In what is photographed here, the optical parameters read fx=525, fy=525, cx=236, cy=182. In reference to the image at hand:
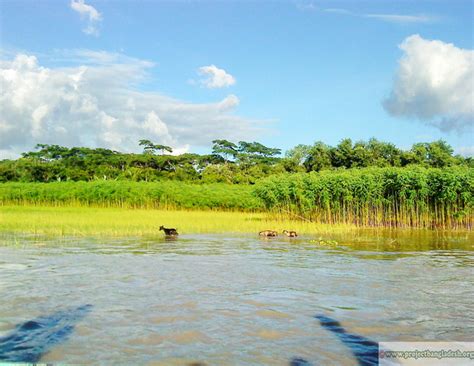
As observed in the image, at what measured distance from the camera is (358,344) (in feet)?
19.3

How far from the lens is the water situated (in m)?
5.75

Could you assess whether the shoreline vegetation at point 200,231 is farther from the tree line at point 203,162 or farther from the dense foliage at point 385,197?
the tree line at point 203,162

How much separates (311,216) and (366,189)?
3.27 metres

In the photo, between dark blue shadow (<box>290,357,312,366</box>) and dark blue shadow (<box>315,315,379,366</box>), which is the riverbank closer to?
dark blue shadow (<box>315,315,379,366</box>)

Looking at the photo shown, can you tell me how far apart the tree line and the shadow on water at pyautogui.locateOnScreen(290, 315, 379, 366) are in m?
40.2

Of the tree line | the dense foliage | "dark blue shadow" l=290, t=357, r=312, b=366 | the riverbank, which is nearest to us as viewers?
"dark blue shadow" l=290, t=357, r=312, b=366

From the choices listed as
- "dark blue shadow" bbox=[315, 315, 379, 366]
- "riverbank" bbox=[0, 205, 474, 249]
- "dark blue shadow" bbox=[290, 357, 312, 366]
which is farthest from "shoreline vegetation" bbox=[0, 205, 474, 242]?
"dark blue shadow" bbox=[290, 357, 312, 366]

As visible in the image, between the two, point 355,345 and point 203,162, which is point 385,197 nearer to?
point 355,345

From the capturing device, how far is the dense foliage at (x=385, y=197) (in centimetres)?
2388

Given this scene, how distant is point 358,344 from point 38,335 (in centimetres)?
370

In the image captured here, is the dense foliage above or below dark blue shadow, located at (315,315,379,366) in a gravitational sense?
above

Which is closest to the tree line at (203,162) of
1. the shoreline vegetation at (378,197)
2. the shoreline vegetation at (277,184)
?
the shoreline vegetation at (277,184)

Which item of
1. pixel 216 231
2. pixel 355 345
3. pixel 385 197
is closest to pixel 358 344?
pixel 355 345

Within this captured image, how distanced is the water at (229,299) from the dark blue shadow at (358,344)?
9 centimetres
